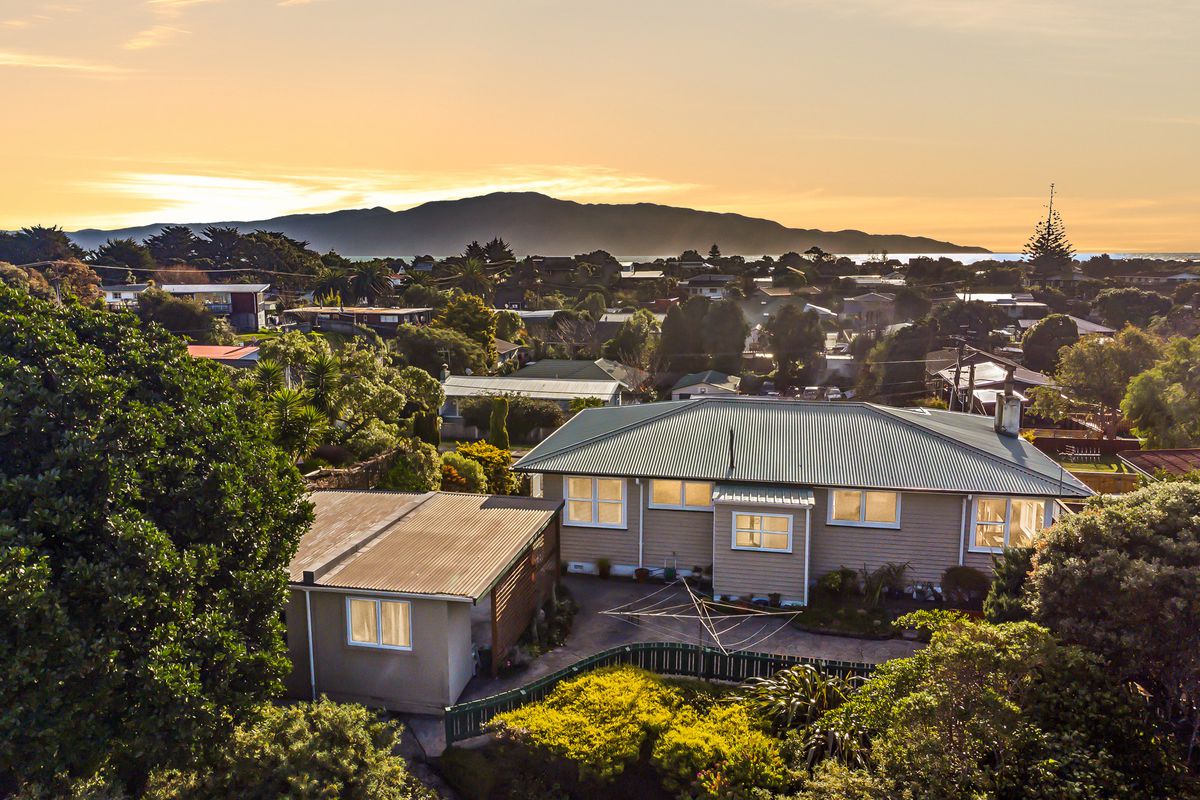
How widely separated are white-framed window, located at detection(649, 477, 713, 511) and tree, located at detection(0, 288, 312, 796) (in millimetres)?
10488

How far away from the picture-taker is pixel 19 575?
781cm

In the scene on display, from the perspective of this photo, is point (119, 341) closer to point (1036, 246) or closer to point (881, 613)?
point (881, 613)

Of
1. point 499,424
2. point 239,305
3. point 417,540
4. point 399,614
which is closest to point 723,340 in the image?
point 499,424

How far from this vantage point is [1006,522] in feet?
58.4

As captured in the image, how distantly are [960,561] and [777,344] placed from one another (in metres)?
37.2

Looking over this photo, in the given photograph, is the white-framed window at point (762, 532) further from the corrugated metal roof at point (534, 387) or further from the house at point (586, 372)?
the house at point (586, 372)

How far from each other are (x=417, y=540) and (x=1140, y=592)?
12486 mm

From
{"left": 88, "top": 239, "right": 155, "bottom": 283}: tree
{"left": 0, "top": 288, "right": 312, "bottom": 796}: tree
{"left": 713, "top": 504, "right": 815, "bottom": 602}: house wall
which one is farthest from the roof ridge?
{"left": 88, "top": 239, "right": 155, "bottom": 283}: tree

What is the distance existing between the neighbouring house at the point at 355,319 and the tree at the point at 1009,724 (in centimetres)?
6227

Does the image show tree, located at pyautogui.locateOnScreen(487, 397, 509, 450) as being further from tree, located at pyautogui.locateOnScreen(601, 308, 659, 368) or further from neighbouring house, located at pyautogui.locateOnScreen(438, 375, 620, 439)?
tree, located at pyautogui.locateOnScreen(601, 308, 659, 368)

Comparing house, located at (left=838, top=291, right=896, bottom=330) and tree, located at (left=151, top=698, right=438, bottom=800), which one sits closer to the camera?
tree, located at (left=151, top=698, right=438, bottom=800)

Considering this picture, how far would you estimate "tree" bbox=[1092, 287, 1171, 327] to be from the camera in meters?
77.1

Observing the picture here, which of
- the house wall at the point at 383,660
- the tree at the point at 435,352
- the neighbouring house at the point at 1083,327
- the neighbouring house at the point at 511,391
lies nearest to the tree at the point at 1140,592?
the house wall at the point at 383,660

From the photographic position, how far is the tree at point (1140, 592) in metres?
9.31
